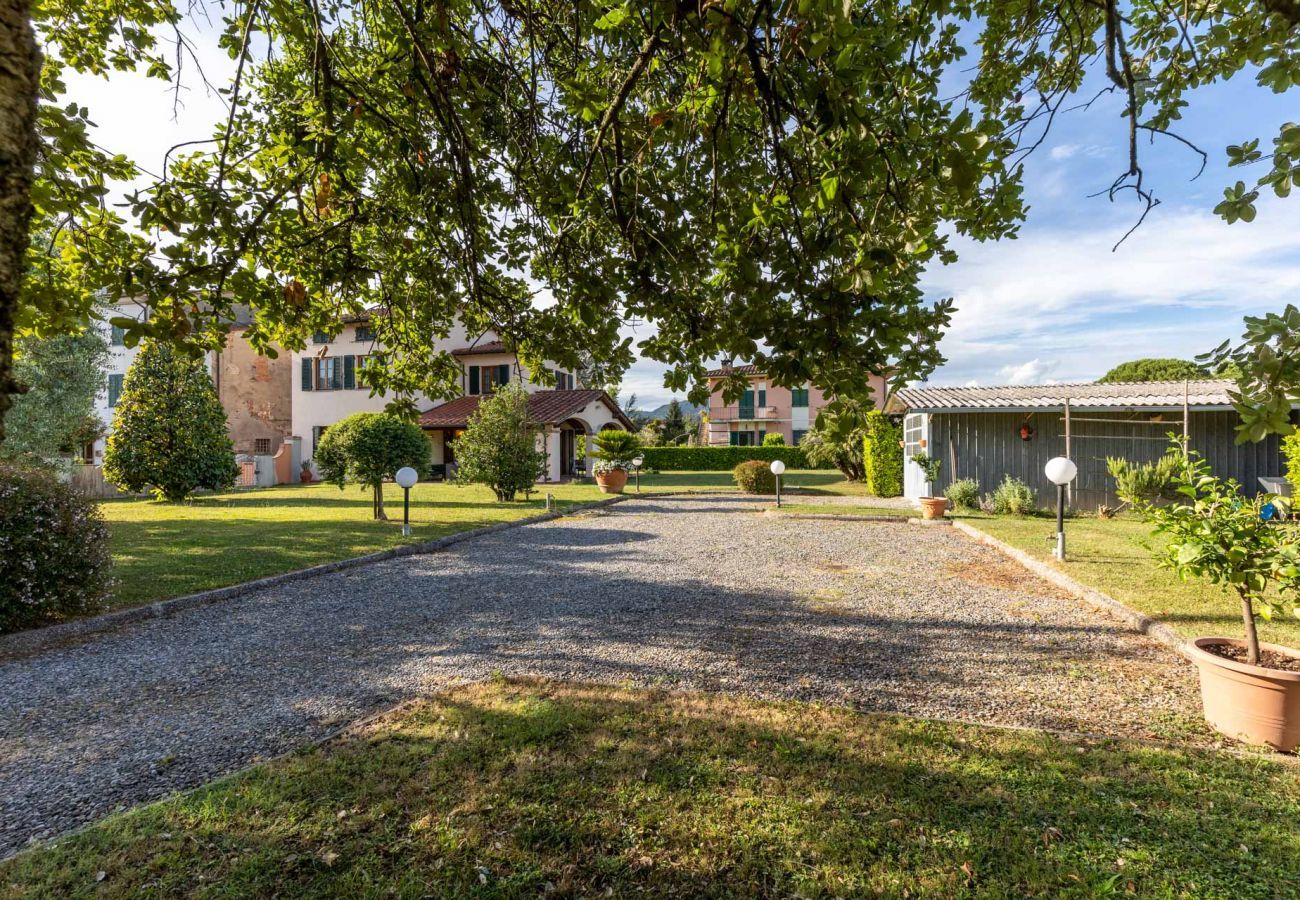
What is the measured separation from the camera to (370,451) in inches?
487

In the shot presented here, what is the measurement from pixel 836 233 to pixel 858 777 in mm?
2636

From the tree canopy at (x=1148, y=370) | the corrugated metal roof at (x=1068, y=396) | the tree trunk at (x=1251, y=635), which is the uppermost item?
the tree canopy at (x=1148, y=370)

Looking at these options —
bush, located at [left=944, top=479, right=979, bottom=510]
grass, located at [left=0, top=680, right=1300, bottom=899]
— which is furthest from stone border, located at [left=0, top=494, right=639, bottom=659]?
bush, located at [left=944, top=479, right=979, bottom=510]

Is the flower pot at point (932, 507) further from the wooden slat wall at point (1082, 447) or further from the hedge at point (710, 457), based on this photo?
the hedge at point (710, 457)

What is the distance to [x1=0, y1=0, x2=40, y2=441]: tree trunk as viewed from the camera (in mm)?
1091

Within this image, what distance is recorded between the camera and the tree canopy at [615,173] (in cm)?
221

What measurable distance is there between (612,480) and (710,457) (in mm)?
15245

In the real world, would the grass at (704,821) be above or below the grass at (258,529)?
below

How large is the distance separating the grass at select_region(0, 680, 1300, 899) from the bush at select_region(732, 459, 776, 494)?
16280 mm

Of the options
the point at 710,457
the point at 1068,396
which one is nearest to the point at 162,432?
the point at 1068,396

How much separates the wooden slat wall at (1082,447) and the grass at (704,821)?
43.1 feet

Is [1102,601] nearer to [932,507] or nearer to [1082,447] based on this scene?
[932,507]

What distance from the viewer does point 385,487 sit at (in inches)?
798

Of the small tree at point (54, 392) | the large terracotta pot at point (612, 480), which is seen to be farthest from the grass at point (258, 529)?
the small tree at point (54, 392)
